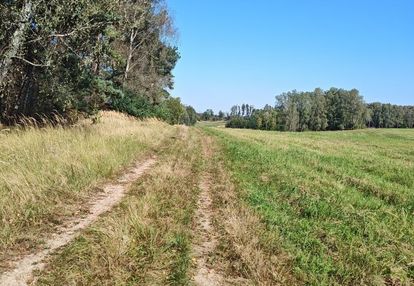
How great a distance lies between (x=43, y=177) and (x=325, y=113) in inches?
4783

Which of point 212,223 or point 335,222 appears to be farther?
point 335,222

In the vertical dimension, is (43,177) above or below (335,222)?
above

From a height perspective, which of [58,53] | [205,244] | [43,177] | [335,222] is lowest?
[205,244]

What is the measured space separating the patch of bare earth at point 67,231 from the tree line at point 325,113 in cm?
11801

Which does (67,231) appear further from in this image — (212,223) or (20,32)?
(20,32)

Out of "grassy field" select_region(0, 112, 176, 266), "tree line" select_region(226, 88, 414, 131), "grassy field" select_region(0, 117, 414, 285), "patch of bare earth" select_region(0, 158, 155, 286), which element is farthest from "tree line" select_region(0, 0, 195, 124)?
"tree line" select_region(226, 88, 414, 131)

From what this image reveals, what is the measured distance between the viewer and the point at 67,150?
36.3 ft

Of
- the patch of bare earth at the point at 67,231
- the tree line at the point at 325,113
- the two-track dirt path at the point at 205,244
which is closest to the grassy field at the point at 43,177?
the patch of bare earth at the point at 67,231

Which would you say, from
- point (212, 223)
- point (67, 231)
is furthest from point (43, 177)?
point (212, 223)

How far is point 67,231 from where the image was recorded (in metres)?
6.24

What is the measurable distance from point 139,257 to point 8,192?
346 centimetres

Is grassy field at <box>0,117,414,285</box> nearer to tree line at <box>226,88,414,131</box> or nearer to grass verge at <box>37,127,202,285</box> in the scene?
grass verge at <box>37,127,202,285</box>

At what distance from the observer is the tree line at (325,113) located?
122 meters

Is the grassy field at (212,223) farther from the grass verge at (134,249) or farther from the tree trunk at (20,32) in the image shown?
the tree trunk at (20,32)
